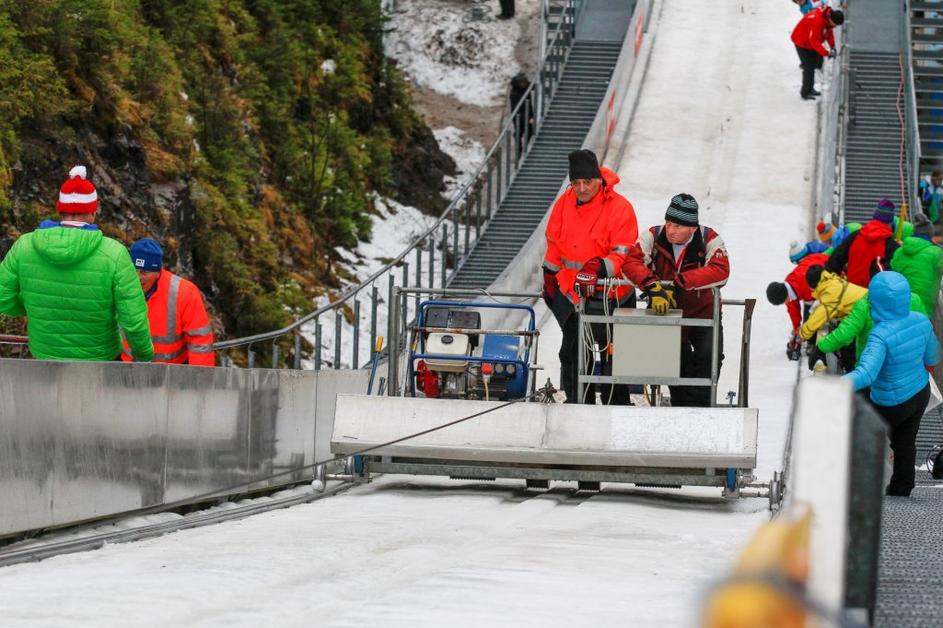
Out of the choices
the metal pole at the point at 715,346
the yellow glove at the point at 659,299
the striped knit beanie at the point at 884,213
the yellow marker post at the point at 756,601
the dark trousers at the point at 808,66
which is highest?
the dark trousers at the point at 808,66

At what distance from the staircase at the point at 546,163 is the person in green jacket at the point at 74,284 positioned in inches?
519

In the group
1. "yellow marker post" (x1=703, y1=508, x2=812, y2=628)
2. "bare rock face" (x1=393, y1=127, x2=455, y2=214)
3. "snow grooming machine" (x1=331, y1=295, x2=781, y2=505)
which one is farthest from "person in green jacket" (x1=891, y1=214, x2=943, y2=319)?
"bare rock face" (x1=393, y1=127, x2=455, y2=214)

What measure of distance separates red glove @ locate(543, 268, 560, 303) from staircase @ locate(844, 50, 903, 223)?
12.9 m

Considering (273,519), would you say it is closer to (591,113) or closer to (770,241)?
(770,241)

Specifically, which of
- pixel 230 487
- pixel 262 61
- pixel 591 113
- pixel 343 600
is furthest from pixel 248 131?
pixel 343 600

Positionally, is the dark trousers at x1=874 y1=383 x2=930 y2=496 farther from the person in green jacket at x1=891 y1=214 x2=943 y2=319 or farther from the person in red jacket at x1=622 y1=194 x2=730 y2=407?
the person in green jacket at x1=891 y1=214 x2=943 y2=319

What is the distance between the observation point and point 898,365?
1079 centimetres

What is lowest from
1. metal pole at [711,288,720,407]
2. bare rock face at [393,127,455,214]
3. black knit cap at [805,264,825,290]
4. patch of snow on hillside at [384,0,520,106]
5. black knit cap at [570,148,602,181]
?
metal pole at [711,288,720,407]

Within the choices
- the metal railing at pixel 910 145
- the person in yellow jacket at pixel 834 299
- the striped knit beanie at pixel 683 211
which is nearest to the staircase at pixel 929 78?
the metal railing at pixel 910 145

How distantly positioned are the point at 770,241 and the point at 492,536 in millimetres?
15936

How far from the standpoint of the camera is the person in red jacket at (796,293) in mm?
16641

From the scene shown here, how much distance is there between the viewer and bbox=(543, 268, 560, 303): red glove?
11727 millimetres

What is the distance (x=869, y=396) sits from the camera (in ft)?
36.3

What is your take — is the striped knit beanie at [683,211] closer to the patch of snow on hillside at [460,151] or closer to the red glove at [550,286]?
the red glove at [550,286]
